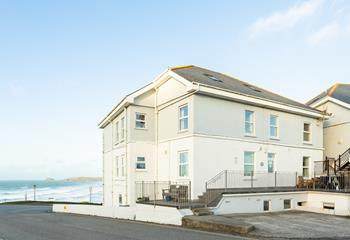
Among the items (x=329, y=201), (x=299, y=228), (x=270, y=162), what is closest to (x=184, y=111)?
(x=270, y=162)

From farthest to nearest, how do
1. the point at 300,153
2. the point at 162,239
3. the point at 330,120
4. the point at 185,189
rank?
the point at 330,120 → the point at 300,153 → the point at 185,189 → the point at 162,239

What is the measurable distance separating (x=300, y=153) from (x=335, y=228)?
9991 mm

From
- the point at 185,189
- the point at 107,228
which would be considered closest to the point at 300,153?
the point at 185,189

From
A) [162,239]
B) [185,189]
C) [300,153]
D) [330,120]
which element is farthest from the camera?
[330,120]

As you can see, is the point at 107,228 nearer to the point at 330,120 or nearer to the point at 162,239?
the point at 162,239

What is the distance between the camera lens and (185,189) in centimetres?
1662

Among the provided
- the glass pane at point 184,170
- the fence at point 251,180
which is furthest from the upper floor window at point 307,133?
the glass pane at point 184,170

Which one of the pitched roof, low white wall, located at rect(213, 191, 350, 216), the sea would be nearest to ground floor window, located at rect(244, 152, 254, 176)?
low white wall, located at rect(213, 191, 350, 216)

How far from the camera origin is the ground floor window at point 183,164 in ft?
57.8

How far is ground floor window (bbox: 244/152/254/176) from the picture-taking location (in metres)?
18.8

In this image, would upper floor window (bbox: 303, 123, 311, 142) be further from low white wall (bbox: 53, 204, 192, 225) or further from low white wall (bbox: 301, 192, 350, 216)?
low white wall (bbox: 53, 204, 192, 225)

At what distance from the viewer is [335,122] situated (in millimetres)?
23828

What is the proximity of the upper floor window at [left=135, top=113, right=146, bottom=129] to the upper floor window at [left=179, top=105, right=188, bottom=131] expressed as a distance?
323 cm

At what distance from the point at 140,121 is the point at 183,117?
3.62 metres
